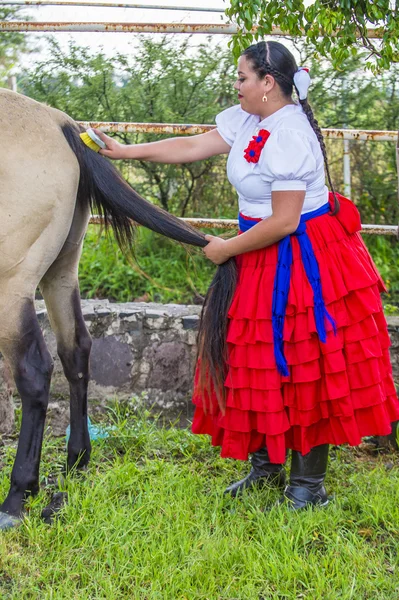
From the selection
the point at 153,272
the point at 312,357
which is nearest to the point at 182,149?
the point at 312,357

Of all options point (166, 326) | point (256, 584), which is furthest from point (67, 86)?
point (256, 584)

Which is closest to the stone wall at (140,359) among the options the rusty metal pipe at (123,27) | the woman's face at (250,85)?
the woman's face at (250,85)

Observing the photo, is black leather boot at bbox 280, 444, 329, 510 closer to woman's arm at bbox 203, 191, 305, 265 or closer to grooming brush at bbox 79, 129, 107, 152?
woman's arm at bbox 203, 191, 305, 265

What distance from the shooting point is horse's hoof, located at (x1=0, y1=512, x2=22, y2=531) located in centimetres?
267

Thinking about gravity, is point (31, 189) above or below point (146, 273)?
above

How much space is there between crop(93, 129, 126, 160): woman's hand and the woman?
1.61 feet

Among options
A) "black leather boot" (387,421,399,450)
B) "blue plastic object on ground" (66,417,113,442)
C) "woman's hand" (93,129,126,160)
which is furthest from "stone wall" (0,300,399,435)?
"woman's hand" (93,129,126,160)

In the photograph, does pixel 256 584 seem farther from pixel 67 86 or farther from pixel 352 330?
pixel 67 86

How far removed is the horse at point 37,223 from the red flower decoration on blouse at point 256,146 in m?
0.42

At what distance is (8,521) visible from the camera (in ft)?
8.86

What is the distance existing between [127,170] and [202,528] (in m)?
2.96

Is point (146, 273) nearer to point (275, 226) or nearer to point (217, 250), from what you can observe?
point (217, 250)

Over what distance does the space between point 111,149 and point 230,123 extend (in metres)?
Result: 0.51

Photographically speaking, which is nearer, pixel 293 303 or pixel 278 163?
pixel 278 163
